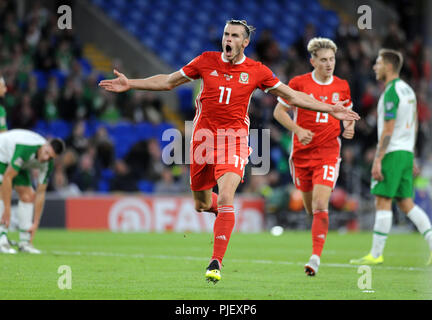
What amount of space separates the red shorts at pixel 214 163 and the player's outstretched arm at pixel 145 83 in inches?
27.3

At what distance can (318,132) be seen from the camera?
9.48m

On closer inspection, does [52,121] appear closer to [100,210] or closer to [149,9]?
[100,210]

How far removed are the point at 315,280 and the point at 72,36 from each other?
15079 mm

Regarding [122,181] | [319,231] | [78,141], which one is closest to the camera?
[319,231]

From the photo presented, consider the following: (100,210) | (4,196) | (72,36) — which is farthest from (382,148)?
(72,36)

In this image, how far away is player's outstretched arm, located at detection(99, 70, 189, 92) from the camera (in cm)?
767

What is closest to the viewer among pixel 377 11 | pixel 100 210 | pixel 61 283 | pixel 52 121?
pixel 61 283

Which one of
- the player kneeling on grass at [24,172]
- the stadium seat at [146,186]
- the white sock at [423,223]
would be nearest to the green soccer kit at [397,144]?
the white sock at [423,223]

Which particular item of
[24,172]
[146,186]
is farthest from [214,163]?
[146,186]

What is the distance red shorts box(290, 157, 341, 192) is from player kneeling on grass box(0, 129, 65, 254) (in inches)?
126

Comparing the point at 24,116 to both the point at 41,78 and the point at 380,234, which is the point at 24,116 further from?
the point at 380,234

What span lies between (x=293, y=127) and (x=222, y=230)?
6.44 feet

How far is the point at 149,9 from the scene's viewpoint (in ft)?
82.0

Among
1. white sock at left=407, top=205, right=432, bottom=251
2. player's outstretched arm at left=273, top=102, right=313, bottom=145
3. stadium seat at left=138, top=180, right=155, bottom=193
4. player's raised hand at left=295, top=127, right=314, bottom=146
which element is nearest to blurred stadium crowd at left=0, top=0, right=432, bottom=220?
stadium seat at left=138, top=180, right=155, bottom=193
